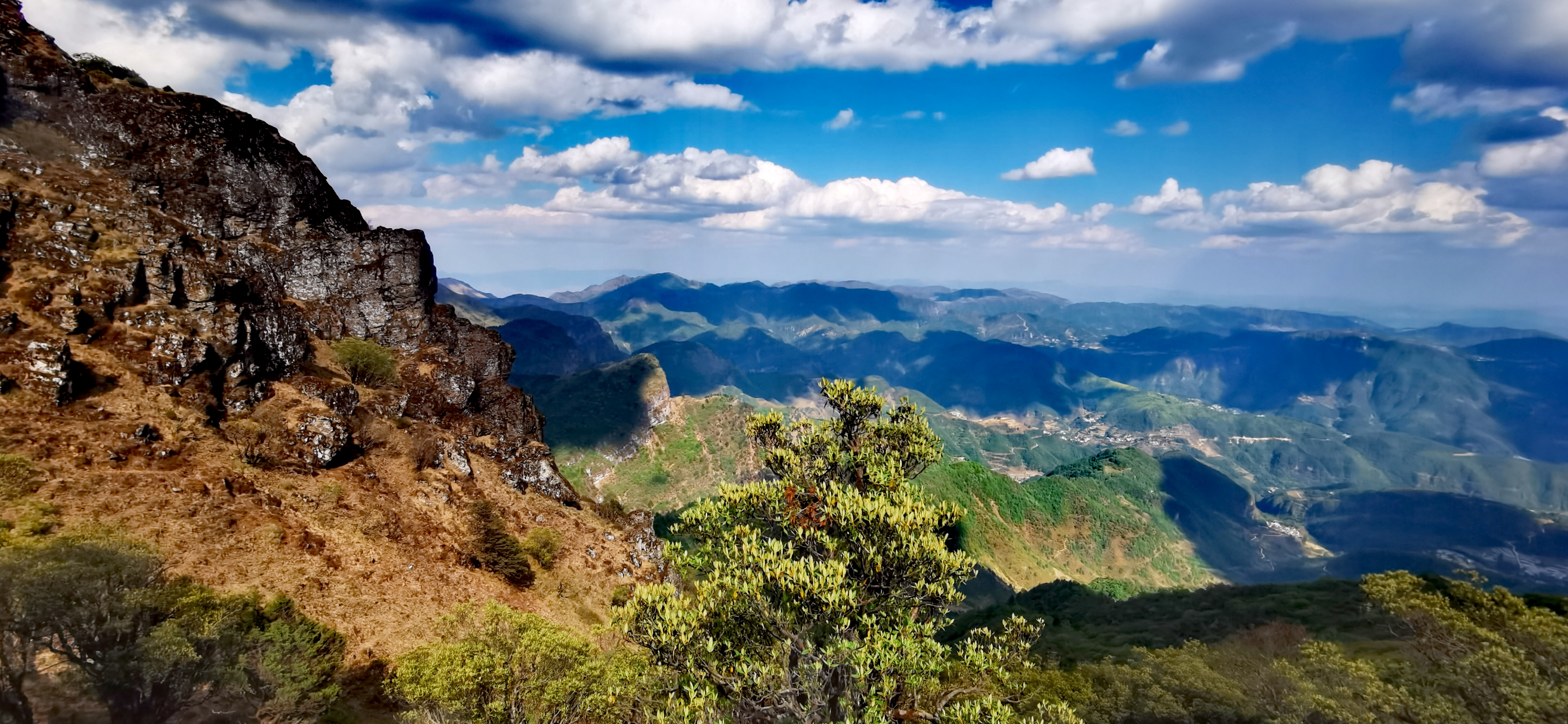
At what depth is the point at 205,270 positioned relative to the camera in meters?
43.2

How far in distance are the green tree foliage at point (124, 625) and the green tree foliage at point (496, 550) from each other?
19.3 meters

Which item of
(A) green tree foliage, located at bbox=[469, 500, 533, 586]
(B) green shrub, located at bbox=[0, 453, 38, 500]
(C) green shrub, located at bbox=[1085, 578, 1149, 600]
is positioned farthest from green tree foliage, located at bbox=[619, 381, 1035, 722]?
(C) green shrub, located at bbox=[1085, 578, 1149, 600]

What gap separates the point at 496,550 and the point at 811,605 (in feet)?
123

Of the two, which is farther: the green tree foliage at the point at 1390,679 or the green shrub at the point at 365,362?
the green shrub at the point at 365,362

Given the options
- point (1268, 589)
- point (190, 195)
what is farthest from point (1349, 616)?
point (190, 195)

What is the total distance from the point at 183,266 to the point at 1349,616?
370ft

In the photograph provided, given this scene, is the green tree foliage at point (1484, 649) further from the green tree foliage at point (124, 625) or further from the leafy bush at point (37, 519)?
the leafy bush at point (37, 519)

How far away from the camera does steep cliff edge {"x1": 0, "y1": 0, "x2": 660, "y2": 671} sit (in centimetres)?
3309

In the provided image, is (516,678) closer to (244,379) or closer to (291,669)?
(291,669)

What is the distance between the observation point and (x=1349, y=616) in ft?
228

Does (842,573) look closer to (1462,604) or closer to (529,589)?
(1462,604)

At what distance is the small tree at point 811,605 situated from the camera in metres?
13.7

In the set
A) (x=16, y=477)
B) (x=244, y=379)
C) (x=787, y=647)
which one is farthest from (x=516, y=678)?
(x=244, y=379)

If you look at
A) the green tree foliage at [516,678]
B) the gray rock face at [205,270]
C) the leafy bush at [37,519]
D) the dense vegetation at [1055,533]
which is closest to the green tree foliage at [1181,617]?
the green tree foliage at [516,678]
